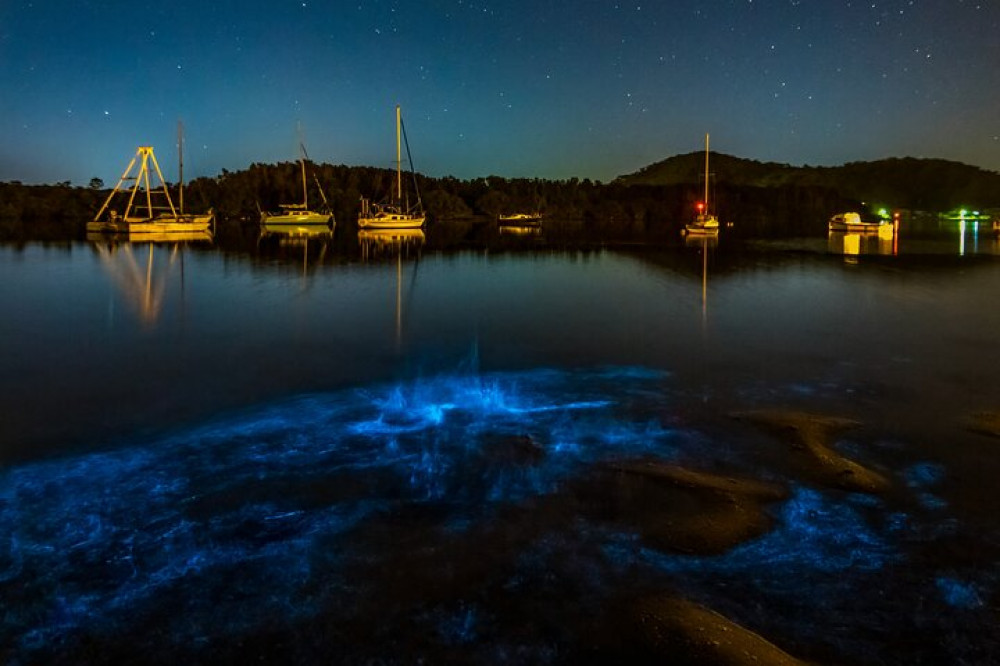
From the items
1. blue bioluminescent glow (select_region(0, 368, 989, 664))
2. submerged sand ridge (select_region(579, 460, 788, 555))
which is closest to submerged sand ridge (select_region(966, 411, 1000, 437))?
blue bioluminescent glow (select_region(0, 368, 989, 664))

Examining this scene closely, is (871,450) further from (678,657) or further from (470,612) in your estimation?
(470,612)

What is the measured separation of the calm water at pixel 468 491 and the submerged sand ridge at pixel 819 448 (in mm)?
163

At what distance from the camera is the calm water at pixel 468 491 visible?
6250 mm

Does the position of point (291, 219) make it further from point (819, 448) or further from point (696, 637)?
point (696, 637)

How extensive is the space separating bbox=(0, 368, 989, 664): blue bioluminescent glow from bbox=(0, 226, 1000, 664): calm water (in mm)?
37

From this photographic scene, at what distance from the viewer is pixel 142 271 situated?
41.8 metres

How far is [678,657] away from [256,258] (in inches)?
2004

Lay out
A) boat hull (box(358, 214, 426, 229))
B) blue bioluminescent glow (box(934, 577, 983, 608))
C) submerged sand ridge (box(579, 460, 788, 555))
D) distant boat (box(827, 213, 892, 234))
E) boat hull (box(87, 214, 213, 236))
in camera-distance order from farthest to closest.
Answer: distant boat (box(827, 213, 892, 234)), boat hull (box(358, 214, 426, 229)), boat hull (box(87, 214, 213, 236)), submerged sand ridge (box(579, 460, 788, 555)), blue bioluminescent glow (box(934, 577, 983, 608))

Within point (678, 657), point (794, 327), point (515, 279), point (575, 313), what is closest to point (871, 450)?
point (678, 657)

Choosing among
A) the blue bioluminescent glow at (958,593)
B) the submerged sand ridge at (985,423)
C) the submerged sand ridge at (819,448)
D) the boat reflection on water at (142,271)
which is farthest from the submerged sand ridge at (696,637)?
the boat reflection on water at (142,271)

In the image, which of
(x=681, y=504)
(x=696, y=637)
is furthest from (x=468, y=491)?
(x=696, y=637)

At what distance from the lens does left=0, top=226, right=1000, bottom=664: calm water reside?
Answer: 6.25 m

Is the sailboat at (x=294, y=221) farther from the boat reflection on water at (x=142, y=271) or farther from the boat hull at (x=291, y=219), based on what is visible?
the boat reflection on water at (x=142, y=271)

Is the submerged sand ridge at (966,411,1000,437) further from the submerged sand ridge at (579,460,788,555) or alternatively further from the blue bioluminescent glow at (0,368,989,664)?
the submerged sand ridge at (579,460,788,555)
